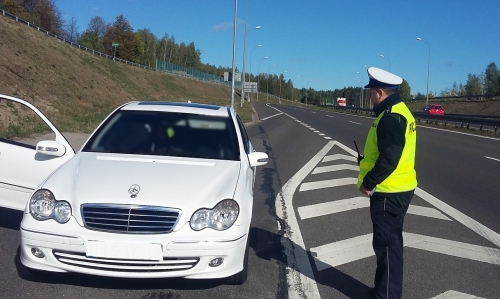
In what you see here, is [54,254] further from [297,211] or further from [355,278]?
[297,211]

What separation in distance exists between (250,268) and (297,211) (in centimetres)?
Result: 287

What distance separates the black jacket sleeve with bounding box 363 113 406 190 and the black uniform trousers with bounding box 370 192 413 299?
247 mm

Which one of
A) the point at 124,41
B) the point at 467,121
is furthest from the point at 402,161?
the point at 124,41

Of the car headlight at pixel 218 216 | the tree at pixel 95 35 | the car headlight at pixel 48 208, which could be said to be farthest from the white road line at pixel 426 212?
the tree at pixel 95 35

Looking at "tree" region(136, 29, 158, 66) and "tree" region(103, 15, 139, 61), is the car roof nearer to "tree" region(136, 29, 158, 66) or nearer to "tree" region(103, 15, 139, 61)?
"tree" region(103, 15, 139, 61)

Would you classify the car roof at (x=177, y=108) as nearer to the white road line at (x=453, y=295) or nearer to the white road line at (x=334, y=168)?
the white road line at (x=453, y=295)

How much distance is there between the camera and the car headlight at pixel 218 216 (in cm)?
436

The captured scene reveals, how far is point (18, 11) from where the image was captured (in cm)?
6888

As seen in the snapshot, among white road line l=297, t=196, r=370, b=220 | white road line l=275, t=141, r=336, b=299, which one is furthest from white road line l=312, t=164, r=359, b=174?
white road line l=297, t=196, r=370, b=220

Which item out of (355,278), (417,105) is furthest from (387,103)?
(417,105)

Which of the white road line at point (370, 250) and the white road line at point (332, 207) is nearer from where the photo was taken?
the white road line at point (370, 250)

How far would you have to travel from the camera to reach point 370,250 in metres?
6.15

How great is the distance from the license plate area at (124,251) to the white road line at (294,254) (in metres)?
1.25

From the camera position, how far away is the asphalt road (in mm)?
4676
